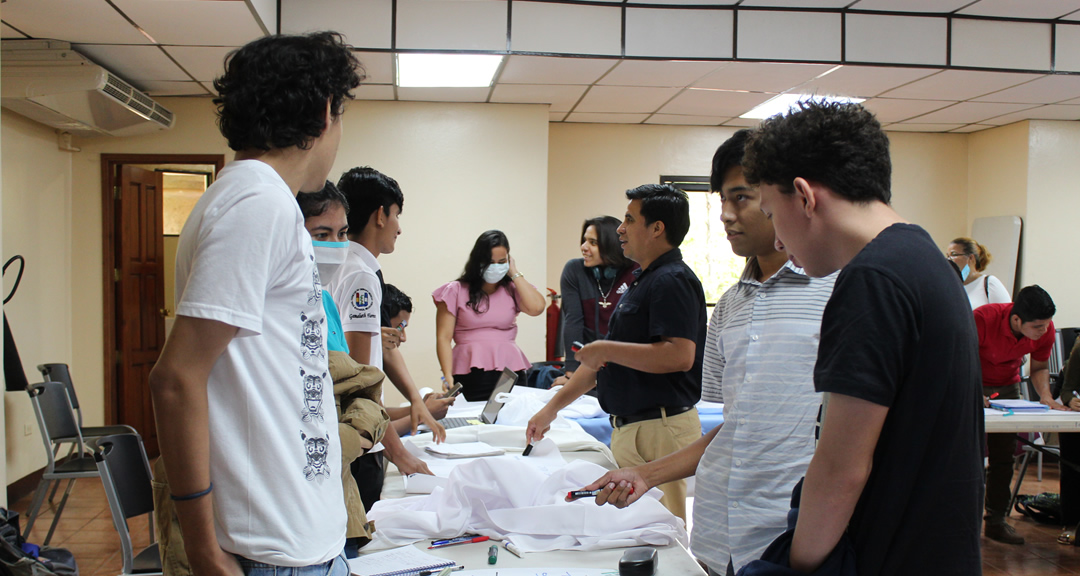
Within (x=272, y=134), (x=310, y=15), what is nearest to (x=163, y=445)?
(x=272, y=134)

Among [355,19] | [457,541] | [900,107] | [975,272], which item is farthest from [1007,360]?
[355,19]

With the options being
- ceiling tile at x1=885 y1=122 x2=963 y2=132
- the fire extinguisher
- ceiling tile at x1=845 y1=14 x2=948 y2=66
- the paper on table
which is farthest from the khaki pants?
ceiling tile at x1=885 y1=122 x2=963 y2=132

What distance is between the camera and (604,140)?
693cm

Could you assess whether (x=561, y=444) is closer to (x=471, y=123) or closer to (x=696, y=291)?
(x=696, y=291)

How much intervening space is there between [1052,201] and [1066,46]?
2042 mm

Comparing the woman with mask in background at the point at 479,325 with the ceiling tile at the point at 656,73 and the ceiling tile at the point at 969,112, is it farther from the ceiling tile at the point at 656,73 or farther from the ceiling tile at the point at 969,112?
the ceiling tile at the point at 969,112

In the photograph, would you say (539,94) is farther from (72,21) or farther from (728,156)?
(728,156)

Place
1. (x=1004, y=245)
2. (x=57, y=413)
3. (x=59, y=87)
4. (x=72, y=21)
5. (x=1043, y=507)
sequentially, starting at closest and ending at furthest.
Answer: (x=72, y=21)
(x=57, y=413)
(x=59, y=87)
(x=1043, y=507)
(x=1004, y=245)

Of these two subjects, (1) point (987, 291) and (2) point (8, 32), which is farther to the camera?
(1) point (987, 291)

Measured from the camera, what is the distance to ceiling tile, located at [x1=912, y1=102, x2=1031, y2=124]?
6.10m

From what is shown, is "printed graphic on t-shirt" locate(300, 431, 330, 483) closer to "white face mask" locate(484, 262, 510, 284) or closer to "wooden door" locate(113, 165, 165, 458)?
"white face mask" locate(484, 262, 510, 284)

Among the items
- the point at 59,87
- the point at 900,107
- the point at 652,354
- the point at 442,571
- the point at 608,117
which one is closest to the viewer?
the point at 442,571

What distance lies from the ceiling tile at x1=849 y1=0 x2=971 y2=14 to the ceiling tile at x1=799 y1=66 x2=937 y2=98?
38cm

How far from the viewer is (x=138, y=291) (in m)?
5.89
